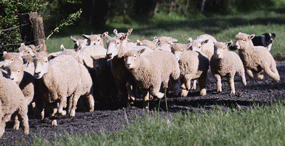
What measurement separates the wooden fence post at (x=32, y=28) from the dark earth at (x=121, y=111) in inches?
65.2

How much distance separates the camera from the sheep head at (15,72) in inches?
223

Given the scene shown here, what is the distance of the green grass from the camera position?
4.18 metres

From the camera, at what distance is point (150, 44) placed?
966 cm

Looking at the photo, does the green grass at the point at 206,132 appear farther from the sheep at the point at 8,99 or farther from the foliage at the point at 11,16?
the foliage at the point at 11,16

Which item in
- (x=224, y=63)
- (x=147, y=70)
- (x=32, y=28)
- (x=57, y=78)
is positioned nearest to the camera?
(x=57, y=78)

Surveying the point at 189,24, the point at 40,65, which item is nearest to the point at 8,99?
the point at 40,65

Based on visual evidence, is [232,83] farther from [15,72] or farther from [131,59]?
[15,72]

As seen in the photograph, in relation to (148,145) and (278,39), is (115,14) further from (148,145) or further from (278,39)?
(148,145)

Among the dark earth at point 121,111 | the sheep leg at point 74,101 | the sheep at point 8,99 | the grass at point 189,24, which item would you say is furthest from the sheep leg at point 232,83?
the grass at point 189,24

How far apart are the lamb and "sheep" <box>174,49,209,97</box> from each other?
8.34 ft

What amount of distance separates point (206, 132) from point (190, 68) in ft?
13.4

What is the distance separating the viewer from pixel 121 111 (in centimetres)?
695

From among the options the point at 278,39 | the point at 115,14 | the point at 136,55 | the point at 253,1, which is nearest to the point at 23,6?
the point at 136,55

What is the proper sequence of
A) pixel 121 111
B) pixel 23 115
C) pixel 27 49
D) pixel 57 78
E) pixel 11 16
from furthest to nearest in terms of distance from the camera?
pixel 11 16
pixel 27 49
pixel 121 111
pixel 57 78
pixel 23 115
